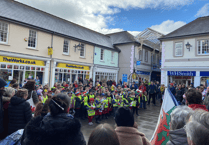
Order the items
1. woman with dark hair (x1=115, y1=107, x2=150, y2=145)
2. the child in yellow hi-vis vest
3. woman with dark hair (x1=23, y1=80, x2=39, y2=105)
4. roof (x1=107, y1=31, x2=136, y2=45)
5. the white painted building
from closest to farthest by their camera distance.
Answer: woman with dark hair (x1=115, y1=107, x2=150, y2=145)
woman with dark hair (x1=23, y1=80, x2=39, y2=105)
the child in yellow hi-vis vest
the white painted building
roof (x1=107, y1=31, x2=136, y2=45)

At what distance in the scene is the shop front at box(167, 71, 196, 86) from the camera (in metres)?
18.0

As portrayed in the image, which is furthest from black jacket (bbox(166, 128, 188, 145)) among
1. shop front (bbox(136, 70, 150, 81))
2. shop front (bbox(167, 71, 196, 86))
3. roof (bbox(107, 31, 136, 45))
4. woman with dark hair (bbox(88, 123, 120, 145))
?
shop front (bbox(136, 70, 150, 81))

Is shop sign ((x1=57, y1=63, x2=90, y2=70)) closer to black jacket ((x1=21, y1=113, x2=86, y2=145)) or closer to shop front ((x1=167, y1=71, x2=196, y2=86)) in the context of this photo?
shop front ((x1=167, y1=71, x2=196, y2=86))

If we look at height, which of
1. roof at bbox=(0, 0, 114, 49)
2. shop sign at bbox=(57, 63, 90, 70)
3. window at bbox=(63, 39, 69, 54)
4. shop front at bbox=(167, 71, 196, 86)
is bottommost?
shop front at bbox=(167, 71, 196, 86)

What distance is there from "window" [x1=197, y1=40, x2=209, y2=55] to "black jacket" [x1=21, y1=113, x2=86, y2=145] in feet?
64.4

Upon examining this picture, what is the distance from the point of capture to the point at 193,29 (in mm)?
18547

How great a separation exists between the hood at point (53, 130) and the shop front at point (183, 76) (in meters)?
19.3

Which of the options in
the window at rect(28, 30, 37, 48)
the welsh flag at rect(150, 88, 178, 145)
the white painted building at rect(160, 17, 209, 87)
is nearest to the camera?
the welsh flag at rect(150, 88, 178, 145)

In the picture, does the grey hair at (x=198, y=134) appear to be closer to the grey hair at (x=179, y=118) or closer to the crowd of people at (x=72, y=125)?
the crowd of people at (x=72, y=125)

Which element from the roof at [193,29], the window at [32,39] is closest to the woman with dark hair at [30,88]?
the window at [32,39]

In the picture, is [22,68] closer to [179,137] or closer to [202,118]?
[179,137]

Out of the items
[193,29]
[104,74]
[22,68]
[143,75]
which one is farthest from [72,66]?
[193,29]

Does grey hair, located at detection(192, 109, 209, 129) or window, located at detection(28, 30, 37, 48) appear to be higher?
window, located at detection(28, 30, 37, 48)

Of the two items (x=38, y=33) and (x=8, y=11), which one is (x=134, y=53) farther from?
(x=8, y=11)
